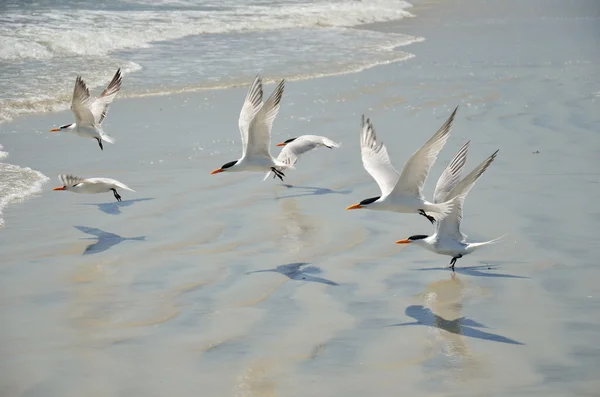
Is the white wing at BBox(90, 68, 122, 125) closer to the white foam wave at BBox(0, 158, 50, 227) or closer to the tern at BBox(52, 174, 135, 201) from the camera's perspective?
the white foam wave at BBox(0, 158, 50, 227)

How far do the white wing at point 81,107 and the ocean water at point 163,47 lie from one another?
3.34 ft

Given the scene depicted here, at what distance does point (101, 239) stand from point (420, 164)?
2.58m

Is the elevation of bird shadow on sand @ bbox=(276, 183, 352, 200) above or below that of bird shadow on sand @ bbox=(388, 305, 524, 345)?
below

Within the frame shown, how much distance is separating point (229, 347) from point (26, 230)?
295 cm

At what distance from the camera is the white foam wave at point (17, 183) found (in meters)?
8.27

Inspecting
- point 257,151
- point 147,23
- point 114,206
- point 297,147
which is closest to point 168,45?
point 147,23

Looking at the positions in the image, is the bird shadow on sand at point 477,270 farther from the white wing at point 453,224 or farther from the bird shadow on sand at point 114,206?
the bird shadow on sand at point 114,206

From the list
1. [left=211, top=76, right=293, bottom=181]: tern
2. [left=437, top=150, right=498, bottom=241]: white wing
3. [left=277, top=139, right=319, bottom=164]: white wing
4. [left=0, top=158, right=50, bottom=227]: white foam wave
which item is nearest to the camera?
[left=437, top=150, right=498, bottom=241]: white wing

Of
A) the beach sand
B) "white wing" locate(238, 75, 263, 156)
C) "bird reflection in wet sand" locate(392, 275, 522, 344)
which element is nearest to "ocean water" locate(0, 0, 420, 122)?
the beach sand

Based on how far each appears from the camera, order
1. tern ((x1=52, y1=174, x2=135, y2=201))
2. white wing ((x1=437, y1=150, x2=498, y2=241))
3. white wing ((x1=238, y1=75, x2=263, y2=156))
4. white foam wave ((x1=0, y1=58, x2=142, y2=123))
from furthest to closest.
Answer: white foam wave ((x1=0, y1=58, x2=142, y2=123)) → white wing ((x1=238, y1=75, x2=263, y2=156)) → tern ((x1=52, y1=174, x2=135, y2=201)) → white wing ((x1=437, y1=150, x2=498, y2=241))

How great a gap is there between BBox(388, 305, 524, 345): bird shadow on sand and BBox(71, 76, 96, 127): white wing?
5.53m

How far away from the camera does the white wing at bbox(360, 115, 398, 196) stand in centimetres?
743

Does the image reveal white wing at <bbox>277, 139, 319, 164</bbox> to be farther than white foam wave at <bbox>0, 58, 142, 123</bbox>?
No

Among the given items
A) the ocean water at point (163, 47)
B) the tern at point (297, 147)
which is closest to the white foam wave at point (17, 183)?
the ocean water at point (163, 47)
